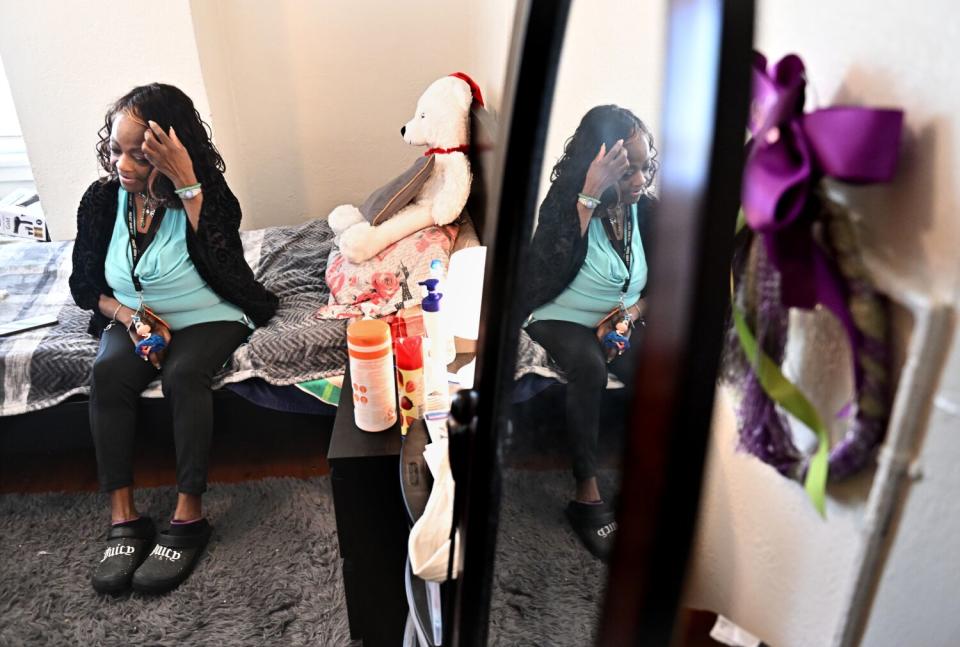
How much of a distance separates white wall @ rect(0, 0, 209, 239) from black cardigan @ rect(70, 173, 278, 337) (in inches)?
33.4

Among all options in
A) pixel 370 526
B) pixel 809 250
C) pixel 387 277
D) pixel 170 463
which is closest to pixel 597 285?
pixel 809 250

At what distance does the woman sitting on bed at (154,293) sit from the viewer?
5.09 ft

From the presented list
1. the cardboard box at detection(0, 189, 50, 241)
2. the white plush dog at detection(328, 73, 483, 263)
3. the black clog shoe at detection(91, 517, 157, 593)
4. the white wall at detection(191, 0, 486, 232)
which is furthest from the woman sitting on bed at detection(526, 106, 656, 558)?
the cardboard box at detection(0, 189, 50, 241)

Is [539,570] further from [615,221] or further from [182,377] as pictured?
[182,377]

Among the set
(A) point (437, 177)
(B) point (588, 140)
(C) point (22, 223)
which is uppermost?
(B) point (588, 140)

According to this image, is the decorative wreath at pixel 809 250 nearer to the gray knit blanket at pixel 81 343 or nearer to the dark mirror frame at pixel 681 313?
the dark mirror frame at pixel 681 313

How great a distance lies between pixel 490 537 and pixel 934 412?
308mm

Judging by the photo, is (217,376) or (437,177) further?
(437,177)

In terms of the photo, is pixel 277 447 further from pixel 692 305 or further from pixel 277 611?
Result: pixel 692 305

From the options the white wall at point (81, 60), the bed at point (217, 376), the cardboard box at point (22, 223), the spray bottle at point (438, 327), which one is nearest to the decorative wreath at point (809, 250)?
the spray bottle at point (438, 327)

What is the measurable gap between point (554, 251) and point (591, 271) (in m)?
0.04

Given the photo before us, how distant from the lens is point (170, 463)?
1973 mm

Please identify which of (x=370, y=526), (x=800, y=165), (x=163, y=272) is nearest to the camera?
(x=800, y=165)

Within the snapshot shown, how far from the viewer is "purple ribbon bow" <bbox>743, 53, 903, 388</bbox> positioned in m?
0.36
